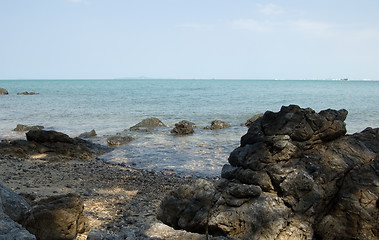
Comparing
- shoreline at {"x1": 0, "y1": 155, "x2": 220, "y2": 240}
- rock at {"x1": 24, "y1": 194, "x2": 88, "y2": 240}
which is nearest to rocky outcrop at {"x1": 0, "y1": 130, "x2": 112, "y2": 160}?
shoreline at {"x1": 0, "y1": 155, "x2": 220, "y2": 240}

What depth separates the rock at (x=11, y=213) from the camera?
3.56 metres

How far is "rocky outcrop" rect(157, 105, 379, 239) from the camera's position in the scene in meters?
5.91

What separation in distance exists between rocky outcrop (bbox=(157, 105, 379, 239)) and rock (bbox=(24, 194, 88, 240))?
5.16 ft

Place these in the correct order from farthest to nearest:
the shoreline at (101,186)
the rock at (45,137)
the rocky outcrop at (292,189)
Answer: the rock at (45,137) < the shoreline at (101,186) < the rocky outcrop at (292,189)

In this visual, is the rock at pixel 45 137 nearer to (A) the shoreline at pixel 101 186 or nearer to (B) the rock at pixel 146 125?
(A) the shoreline at pixel 101 186

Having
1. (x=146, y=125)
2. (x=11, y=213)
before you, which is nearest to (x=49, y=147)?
(x=146, y=125)

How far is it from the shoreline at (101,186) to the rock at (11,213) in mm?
1663

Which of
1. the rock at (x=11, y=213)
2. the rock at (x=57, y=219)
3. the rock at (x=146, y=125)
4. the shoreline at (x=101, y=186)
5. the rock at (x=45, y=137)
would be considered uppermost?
the rock at (x=11, y=213)

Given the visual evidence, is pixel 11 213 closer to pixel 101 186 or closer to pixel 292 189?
pixel 292 189

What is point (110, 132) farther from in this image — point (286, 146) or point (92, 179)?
point (286, 146)

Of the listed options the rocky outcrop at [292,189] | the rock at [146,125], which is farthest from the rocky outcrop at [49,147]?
the rocky outcrop at [292,189]

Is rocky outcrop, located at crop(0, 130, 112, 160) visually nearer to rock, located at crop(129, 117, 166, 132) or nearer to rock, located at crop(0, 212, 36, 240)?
rock, located at crop(129, 117, 166, 132)

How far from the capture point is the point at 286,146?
266 inches

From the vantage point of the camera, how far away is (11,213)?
4566mm
